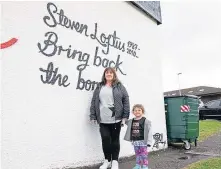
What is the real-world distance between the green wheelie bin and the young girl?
317 cm

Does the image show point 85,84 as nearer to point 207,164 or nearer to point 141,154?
point 141,154

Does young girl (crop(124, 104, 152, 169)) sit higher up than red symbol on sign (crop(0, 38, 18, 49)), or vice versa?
red symbol on sign (crop(0, 38, 18, 49))

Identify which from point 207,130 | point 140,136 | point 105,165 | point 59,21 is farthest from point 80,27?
point 207,130

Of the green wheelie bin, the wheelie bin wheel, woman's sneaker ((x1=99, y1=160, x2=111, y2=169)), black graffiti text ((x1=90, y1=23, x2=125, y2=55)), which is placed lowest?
woman's sneaker ((x1=99, y1=160, x2=111, y2=169))

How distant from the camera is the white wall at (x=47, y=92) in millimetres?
4590

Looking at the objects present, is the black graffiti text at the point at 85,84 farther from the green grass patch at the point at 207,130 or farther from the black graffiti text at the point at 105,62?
the green grass patch at the point at 207,130

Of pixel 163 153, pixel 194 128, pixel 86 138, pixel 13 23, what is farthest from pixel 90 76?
pixel 194 128

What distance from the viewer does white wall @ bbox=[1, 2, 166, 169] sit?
459 cm

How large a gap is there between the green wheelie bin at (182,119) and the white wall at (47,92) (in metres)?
1.90

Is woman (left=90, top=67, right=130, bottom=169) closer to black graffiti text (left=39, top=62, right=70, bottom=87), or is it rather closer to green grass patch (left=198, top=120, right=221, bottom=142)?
black graffiti text (left=39, top=62, right=70, bottom=87)

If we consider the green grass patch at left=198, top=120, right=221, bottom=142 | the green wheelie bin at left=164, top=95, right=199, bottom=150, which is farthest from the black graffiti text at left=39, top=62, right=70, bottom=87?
the green grass patch at left=198, top=120, right=221, bottom=142

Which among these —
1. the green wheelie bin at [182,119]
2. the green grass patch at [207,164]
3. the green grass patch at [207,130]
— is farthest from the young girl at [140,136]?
the green grass patch at [207,130]

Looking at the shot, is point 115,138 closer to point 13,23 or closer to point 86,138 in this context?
point 86,138

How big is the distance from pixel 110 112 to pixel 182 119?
11.4ft
